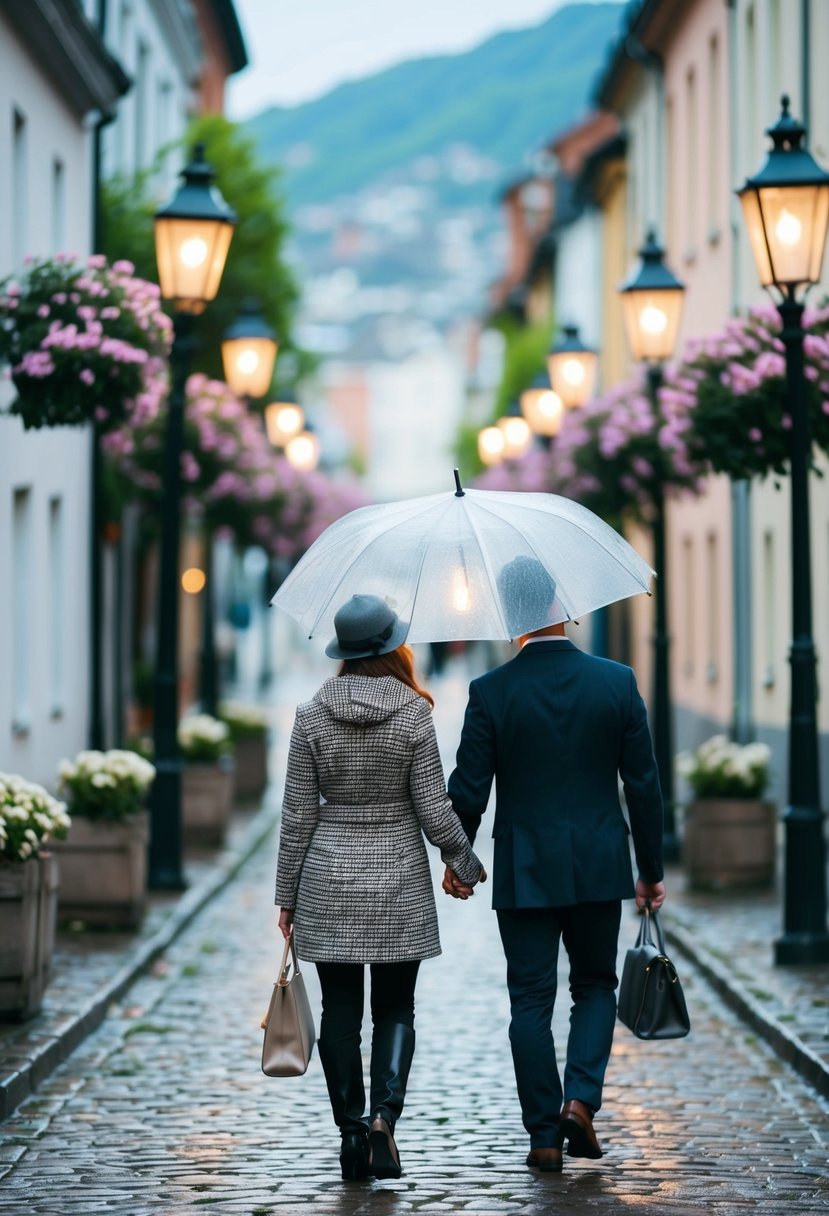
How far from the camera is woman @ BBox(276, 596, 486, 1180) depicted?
687 centimetres

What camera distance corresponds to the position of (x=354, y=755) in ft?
22.6

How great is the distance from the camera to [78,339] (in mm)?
12406

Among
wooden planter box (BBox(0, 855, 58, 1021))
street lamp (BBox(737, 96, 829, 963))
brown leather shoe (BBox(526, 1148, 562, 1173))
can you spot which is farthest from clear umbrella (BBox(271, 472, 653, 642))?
street lamp (BBox(737, 96, 829, 963))

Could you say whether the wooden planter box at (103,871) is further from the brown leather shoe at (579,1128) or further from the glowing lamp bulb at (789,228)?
the brown leather shoe at (579,1128)

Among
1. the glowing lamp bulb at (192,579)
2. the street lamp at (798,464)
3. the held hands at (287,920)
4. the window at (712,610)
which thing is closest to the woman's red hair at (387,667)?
the held hands at (287,920)

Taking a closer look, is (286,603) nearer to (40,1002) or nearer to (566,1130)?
(566,1130)

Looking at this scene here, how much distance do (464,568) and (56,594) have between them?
13.4 metres

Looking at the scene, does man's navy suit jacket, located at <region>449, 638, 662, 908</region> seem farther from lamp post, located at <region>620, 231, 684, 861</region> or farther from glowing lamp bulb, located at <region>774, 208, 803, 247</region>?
lamp post, located at <region>620, 231, 684, 861</region>

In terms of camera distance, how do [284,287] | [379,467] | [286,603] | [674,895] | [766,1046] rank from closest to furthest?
[286,603]
[766,1046]
[674,895]
[284,287]
[379,467]

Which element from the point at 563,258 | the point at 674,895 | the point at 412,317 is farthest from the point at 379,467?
the point at 674,895

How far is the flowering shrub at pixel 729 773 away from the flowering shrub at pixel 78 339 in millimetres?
4770

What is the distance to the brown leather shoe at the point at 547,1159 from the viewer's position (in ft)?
23.0

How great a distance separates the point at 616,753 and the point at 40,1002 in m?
3.82

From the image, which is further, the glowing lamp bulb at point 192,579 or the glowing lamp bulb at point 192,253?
the glowing lamp bulb at point 192,579
